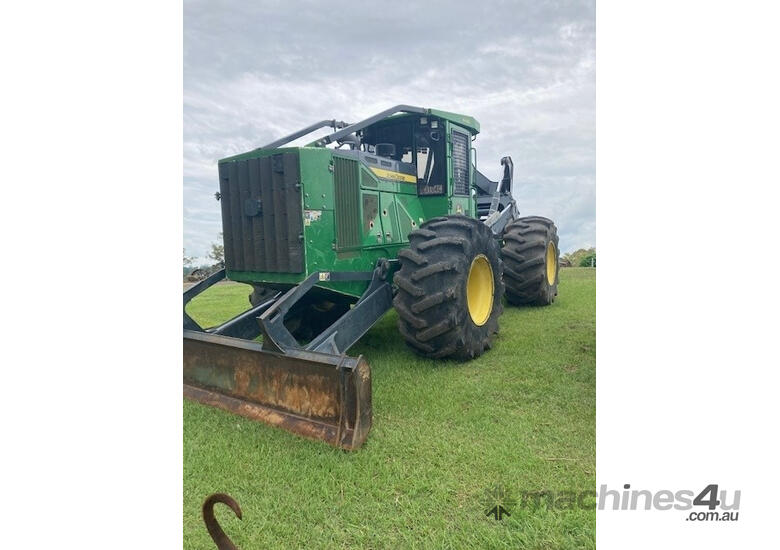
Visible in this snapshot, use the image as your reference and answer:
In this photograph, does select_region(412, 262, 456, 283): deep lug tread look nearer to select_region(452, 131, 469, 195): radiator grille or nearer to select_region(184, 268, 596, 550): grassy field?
select_region(184, 268, 596, 550): grassy field

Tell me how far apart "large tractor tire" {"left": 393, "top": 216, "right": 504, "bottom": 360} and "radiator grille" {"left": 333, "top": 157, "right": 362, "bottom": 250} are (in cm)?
55

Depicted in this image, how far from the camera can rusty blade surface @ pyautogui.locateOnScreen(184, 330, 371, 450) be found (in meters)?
2.74

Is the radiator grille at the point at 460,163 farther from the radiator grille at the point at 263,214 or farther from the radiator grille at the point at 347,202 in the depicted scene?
the radiator grille at the point at 263,214

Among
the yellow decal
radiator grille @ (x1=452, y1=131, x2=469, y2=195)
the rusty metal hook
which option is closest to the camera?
the rusty metal hook

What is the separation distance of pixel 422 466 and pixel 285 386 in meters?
1.09

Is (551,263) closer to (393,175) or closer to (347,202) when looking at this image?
(393,175)

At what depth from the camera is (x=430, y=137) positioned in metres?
5.00

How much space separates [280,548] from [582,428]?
Result: 1.82 meters

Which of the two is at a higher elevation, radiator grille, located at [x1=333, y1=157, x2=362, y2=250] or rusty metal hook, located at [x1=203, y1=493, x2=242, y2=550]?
radiator grille, located at [x1=333, y1=157, x2=362, y2=250]

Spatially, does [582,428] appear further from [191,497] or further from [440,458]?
[191,497]

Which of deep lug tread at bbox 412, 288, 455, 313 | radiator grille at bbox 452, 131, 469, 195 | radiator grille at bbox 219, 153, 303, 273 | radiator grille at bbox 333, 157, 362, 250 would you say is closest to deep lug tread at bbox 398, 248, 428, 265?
deep lug tread at bbox 412, 288, 455, 313

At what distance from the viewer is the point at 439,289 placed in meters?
3.55

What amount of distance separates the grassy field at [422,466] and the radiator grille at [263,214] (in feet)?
3.93
